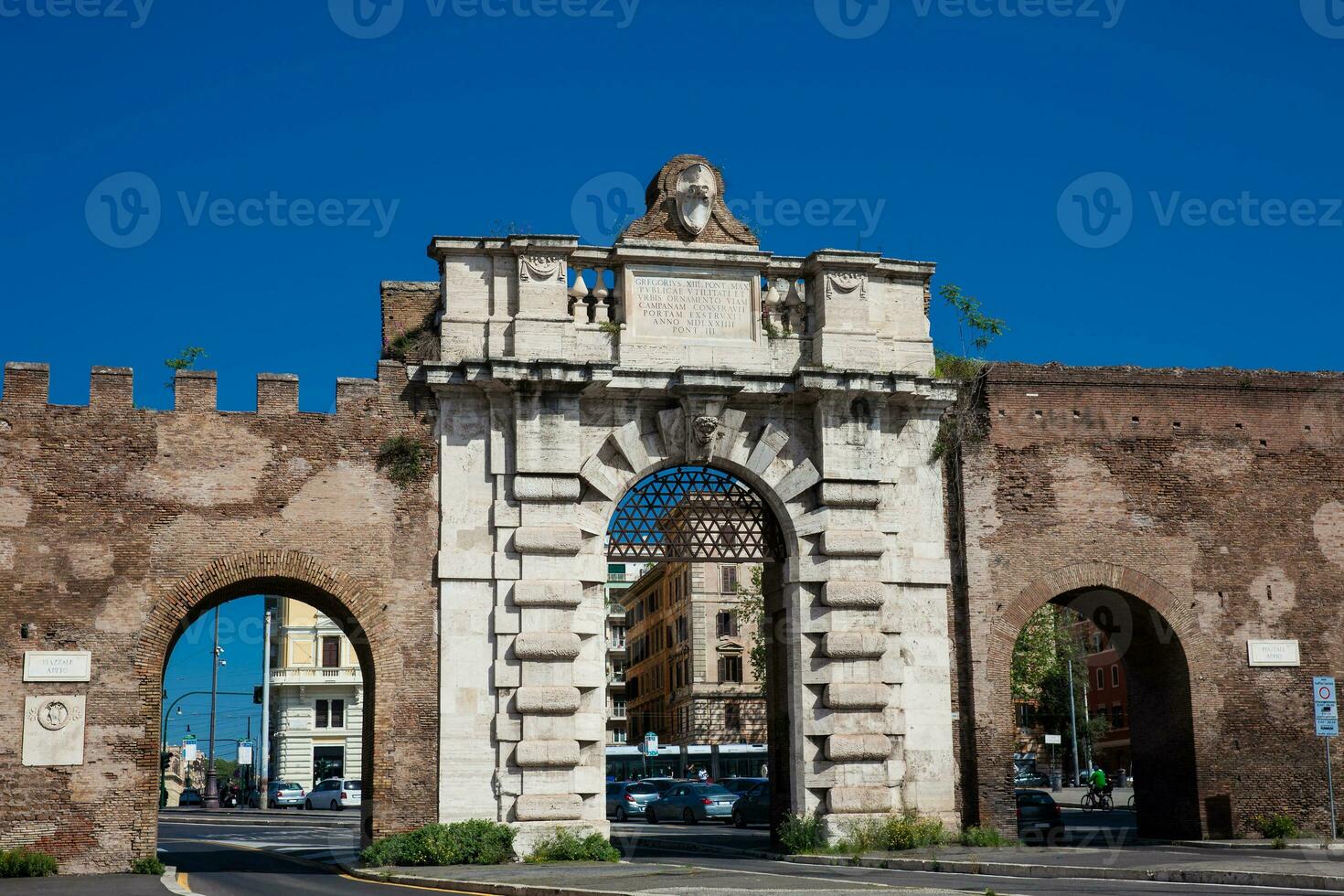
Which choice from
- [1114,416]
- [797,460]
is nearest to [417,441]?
[797,460]

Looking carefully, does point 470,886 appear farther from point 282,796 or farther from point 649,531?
point 282,796

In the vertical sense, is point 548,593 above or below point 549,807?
above

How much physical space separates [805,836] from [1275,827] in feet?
26.1

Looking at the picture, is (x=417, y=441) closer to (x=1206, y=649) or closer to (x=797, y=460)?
(x=797, y=460)

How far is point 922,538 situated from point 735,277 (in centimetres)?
509

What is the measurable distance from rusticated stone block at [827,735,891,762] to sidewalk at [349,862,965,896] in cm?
212

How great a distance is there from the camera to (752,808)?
38469 millimetres

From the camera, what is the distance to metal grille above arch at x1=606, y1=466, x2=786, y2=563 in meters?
24.2

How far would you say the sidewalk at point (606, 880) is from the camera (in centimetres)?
1659

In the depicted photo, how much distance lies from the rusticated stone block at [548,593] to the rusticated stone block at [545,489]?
48.5 inches

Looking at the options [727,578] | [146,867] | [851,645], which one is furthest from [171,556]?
[727,578]

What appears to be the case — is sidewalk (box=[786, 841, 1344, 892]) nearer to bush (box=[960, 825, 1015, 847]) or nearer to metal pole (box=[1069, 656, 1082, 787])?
bush (box=[960, 825, 1015, 847])

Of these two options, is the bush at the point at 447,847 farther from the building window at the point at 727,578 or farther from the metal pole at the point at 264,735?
the building window at the point at 727,578

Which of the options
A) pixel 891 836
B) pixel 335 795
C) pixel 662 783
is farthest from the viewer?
pixel 335 795
